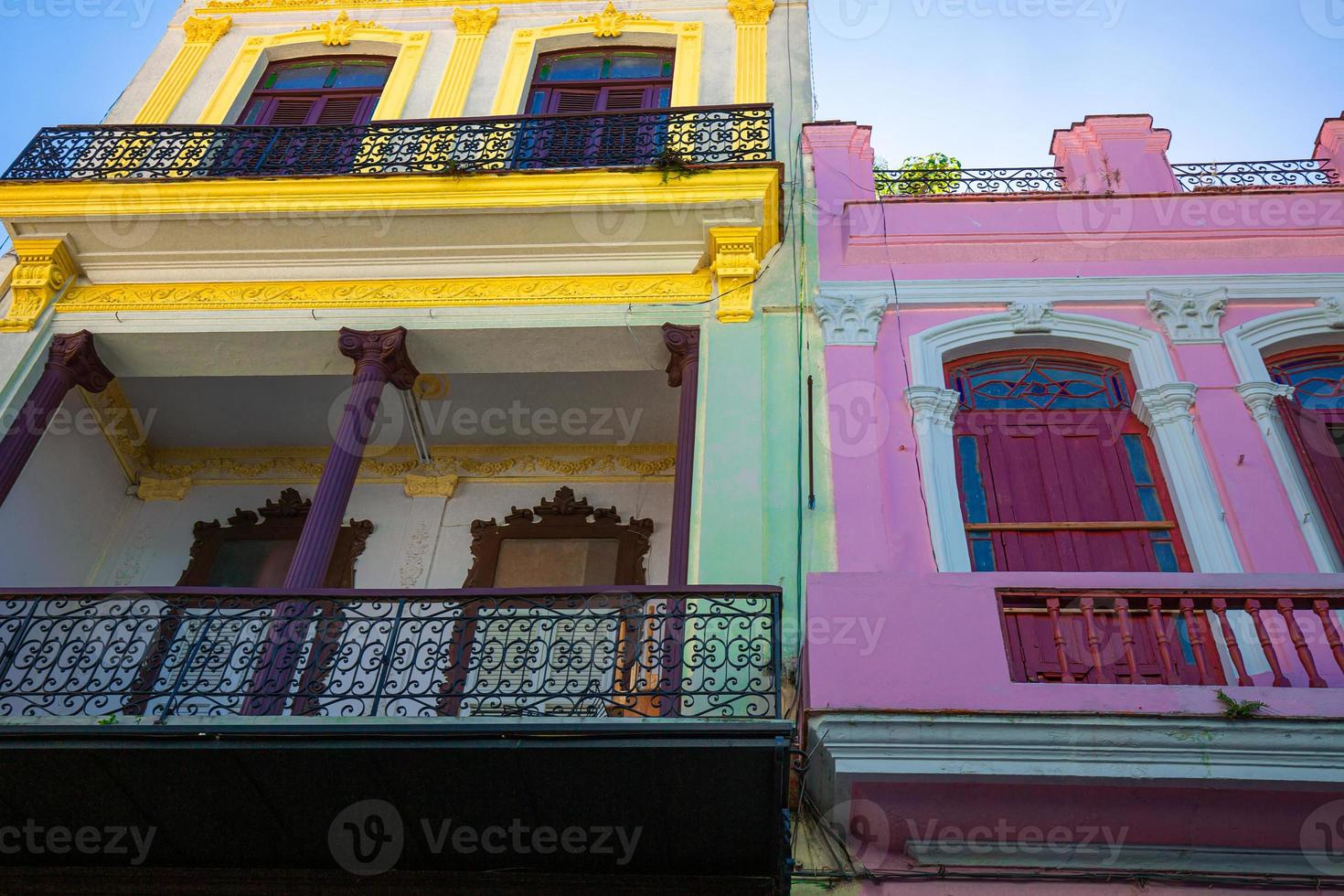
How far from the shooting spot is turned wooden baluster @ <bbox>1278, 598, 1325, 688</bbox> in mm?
5629

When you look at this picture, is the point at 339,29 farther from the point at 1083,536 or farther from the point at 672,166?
the point at 1083,536

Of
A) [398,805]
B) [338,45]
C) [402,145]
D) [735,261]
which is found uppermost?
[338,45]

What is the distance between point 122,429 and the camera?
9820 mm

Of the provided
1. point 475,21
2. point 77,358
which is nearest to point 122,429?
point 77,358

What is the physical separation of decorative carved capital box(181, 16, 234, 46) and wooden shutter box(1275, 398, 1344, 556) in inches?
413

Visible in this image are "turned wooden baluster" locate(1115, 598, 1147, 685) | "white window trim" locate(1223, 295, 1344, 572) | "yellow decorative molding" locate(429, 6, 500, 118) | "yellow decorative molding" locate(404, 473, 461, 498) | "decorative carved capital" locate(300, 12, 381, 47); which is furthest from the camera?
"decorative carved capital" locate(300, 12, 381, 47)

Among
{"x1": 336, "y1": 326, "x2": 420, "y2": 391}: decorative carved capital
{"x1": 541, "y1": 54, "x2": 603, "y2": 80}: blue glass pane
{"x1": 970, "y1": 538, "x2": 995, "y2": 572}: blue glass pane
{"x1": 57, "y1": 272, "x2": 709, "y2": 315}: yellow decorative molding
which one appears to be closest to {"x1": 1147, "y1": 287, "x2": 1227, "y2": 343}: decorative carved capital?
{"x1": 970, "y1": 538, "x2": 995, "y2": 572}: blue glass pane

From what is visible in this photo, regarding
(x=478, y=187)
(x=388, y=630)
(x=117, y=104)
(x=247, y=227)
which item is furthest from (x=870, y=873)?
(x=117, y=104)

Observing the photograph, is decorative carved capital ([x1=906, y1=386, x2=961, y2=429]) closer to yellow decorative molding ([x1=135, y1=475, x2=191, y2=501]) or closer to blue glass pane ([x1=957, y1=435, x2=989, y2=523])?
blue glass pane ([x1=957, y1=435, x2=989, y2=523])

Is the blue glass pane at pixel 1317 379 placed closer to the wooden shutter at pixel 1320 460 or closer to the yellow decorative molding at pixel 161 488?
the wooden shutter at pixel 1320 460

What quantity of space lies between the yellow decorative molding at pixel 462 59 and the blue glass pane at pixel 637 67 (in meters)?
1.35

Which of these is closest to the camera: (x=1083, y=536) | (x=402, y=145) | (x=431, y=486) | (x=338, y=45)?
(x=1083, y=536)

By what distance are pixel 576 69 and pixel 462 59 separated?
112 cm

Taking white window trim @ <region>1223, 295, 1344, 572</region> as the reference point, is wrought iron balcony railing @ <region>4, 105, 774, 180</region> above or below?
above
